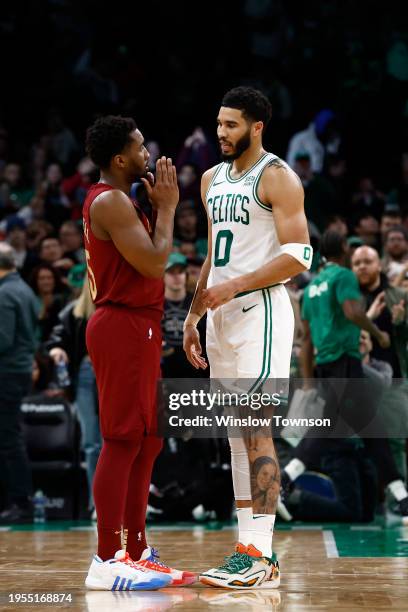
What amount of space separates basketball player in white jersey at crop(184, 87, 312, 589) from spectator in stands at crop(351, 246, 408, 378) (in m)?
3.68

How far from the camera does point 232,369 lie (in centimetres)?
556

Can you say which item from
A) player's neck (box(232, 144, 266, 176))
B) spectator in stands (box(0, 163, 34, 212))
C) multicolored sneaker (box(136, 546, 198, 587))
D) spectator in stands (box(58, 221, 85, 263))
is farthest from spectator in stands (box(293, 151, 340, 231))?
multicolored sneaker (box(136, 546, 198, 587))

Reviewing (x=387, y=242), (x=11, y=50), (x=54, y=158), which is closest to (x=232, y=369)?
(x=387, y=242)

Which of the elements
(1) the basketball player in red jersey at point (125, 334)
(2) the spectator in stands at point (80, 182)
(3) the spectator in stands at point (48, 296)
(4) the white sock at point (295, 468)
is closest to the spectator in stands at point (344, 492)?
(4) the white sock at point (295, 468)

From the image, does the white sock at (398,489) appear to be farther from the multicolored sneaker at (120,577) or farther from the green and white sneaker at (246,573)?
the multicolored sneaker at (120,577)

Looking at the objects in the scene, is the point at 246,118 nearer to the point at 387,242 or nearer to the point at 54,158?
the point at 387,242

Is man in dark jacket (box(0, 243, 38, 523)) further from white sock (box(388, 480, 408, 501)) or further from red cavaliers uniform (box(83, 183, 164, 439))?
red cavaliers uniform (box(83, 183, 164, 439))

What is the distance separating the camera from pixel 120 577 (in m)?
5.25

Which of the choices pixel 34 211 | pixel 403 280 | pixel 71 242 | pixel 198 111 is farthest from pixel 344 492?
pixel 198 111

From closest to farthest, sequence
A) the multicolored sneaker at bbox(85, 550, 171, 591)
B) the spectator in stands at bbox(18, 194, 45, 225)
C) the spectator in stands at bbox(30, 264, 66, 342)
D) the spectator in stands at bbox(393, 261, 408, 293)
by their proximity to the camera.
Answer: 1. the multicolored sneaker at bbox(85, 550, 171, 591)
2. the spectator in stands at bbox(393, 261, 408, 293)
3. the spectator in stands at bbox(30, 264, 66, 342)
4. the spectator in stands at bbox(18, 194, 45, 225)

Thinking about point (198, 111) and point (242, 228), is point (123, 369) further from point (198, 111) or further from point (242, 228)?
point (198, 111)

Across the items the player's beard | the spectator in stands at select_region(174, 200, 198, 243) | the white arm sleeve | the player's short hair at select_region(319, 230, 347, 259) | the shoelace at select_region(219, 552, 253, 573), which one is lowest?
the shoelace at select_region(219, 552, 253, 573)

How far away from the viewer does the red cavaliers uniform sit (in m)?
5.32

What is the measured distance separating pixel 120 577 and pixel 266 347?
3.98 ft
